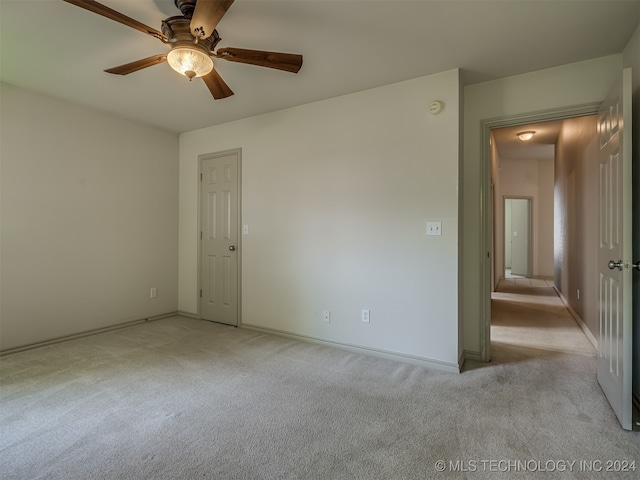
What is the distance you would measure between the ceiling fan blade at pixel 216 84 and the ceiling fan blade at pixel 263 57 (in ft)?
0.67

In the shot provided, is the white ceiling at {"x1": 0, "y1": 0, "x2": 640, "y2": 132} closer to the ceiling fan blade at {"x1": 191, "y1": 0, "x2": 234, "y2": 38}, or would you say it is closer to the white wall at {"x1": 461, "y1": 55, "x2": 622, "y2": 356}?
the white wall at {"x1": 461, "y1": 55, "x2": 622, "y2": 356}

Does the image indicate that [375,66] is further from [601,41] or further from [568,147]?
[568,147]

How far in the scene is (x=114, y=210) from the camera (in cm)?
374

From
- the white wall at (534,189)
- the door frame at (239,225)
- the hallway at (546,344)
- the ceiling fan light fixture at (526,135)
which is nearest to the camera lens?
the hallway at (546,344)

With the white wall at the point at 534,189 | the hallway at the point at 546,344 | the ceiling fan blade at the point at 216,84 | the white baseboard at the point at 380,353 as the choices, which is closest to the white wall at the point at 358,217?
the white baseboard at the point at 380,353

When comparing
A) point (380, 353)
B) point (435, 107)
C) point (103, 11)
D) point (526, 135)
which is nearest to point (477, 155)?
point (435, 107)

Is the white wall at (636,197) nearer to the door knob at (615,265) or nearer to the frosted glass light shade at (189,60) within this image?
the door knob at (615,265)

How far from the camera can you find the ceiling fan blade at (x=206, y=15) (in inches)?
56.6

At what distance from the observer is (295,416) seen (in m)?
1.96

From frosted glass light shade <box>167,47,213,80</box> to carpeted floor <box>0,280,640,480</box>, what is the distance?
6.77 ft

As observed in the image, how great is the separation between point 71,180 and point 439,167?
3663 millimetres

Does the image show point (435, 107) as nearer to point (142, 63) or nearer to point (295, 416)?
point (142, 63)

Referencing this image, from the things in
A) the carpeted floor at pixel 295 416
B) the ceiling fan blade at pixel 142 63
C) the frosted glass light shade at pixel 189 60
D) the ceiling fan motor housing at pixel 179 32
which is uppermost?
the ceiling fan motor housing at pixel 179 32

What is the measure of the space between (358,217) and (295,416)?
1.76 meters
